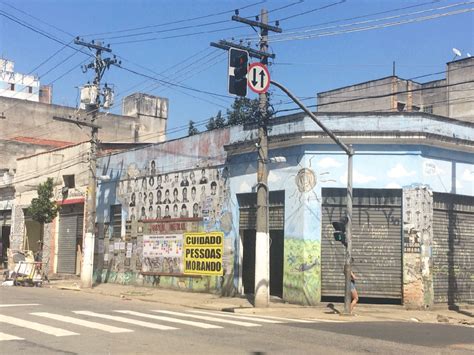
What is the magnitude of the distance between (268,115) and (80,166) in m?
16.6

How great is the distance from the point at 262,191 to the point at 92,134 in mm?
10857

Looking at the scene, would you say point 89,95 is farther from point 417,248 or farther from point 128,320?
point 417,248

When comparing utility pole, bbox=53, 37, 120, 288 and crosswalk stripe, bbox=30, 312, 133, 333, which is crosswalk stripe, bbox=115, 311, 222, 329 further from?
utility pole, bbox=53, 37, 120, 288

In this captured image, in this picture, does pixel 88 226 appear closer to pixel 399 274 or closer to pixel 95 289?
pixel 95 289

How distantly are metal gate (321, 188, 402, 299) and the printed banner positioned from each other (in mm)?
4931

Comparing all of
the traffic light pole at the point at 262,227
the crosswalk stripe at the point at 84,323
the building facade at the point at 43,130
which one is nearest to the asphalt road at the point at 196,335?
the crosswalk stripe at the point at 84,323

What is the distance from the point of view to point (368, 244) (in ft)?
64.9

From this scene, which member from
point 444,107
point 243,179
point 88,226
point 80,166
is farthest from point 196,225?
point 444,107

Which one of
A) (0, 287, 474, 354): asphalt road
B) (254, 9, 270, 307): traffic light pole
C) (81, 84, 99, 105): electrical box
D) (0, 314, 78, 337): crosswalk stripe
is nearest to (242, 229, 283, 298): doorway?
(254, 9, 270, 307): traffic light pole

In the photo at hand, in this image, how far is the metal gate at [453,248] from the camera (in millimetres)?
19953

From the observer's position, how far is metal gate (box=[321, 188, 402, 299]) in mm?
19562

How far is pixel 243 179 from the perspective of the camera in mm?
22266

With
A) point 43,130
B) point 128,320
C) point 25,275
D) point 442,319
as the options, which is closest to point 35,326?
point 128,320

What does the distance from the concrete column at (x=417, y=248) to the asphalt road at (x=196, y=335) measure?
3.68m
